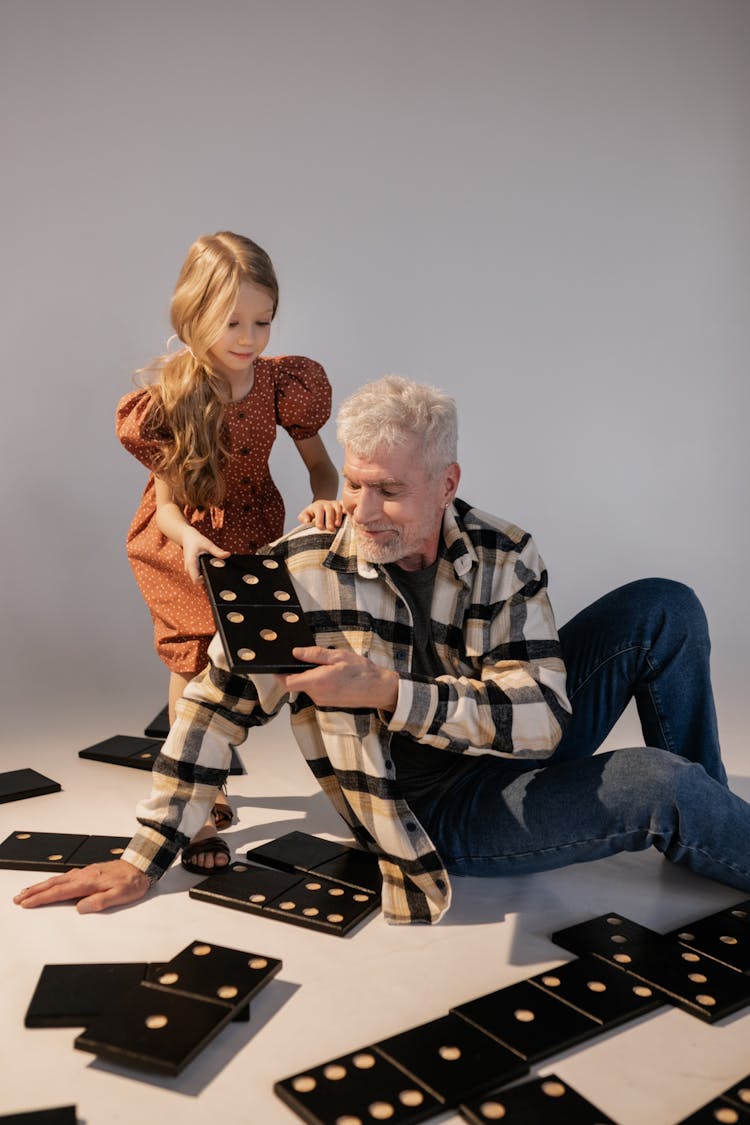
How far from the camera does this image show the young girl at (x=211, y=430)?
3234 millimetres

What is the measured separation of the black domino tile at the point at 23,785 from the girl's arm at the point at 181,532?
766 mm

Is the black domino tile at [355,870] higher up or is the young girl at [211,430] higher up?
the young girl at [211,430]

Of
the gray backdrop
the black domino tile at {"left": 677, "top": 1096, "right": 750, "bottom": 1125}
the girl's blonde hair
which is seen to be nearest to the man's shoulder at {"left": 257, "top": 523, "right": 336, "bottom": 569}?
the girl's blonde hair

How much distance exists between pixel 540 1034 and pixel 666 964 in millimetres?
404

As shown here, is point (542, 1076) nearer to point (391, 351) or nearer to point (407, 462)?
point (407, 462)

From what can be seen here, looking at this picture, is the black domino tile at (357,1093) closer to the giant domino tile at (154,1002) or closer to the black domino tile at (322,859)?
the giant domino tile at (154,1002)

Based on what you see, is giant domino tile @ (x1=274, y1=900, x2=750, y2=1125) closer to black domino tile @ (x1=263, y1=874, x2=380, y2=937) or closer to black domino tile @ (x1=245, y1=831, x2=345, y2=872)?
black domino tile @ (x1=263, y1=874, x2=380, y2=937)

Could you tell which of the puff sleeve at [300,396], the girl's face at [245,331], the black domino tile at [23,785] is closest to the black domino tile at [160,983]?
the black domino tile at [23,785]

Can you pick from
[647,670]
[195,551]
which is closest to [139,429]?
[195,551]

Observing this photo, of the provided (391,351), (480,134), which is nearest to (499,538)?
(391,351)

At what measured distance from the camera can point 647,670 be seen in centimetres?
279

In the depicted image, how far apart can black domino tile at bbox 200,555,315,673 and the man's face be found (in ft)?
0.68

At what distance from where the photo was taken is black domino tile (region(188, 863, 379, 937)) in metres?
2.57

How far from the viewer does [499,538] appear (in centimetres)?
266
